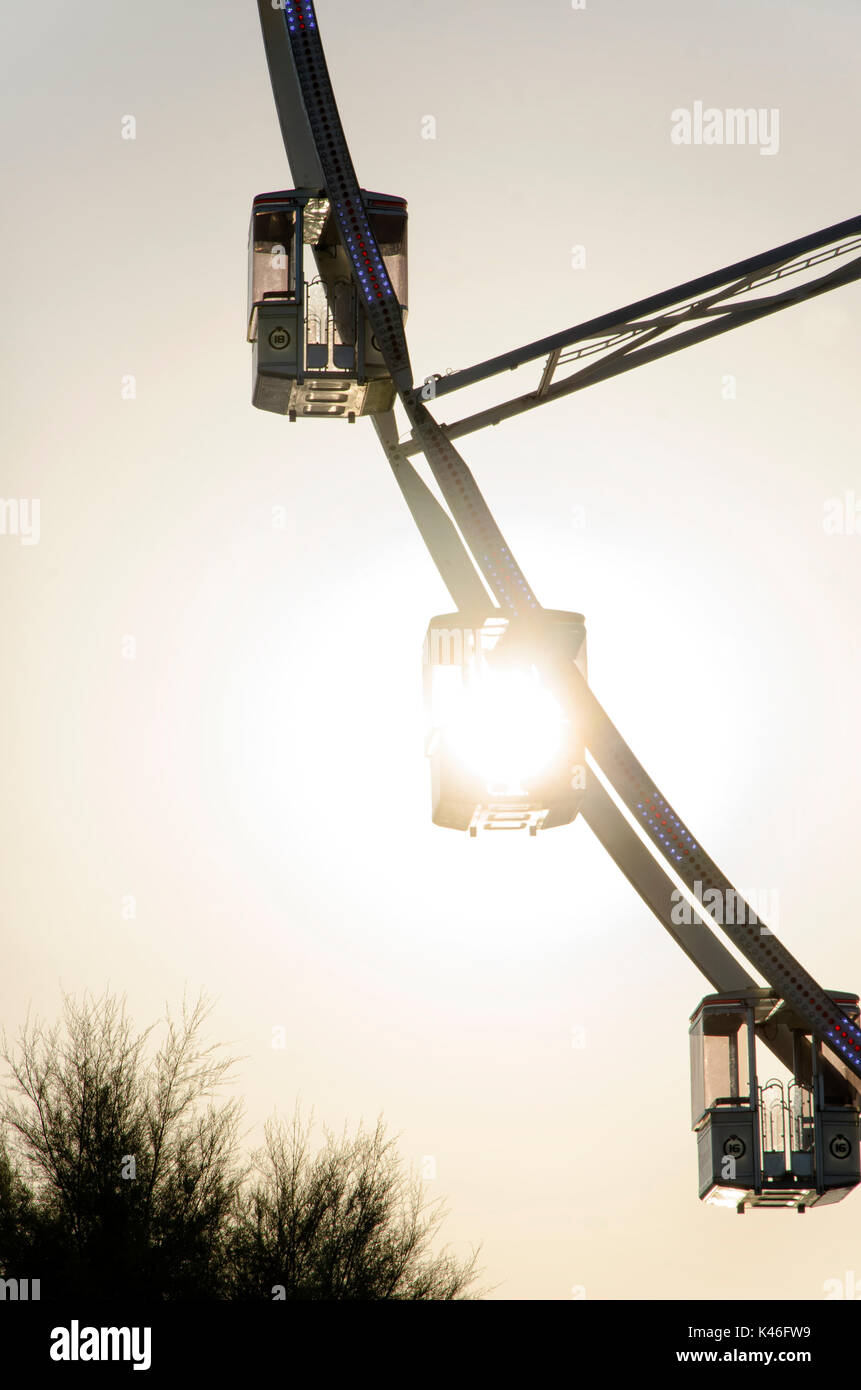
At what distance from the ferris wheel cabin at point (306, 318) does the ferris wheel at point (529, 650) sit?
0.03m

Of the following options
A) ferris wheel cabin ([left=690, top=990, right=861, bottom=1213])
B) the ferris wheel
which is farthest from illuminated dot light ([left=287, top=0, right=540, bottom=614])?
ferris wheel cabin ([left=690, top=990, right=861, bottom=1213])

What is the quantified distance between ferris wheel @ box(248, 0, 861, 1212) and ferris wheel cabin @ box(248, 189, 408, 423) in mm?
32

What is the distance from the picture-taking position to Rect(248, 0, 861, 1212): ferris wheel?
26781 mm

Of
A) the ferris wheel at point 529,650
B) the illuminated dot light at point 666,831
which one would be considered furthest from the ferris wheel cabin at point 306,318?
the illuminated dot light at point 666,831

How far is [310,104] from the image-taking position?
29734mm

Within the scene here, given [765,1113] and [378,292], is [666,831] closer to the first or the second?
[765,1113]

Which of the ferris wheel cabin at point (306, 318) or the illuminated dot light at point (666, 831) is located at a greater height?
the ferris wheel cabin at point (306, 318)

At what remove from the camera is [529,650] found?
89.5 feet

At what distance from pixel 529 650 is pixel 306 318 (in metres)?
5.94

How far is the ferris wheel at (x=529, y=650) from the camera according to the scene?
87.9 feet

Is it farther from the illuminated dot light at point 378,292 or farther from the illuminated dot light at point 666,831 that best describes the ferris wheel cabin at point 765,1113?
the illuminated dot light at point 378,292
